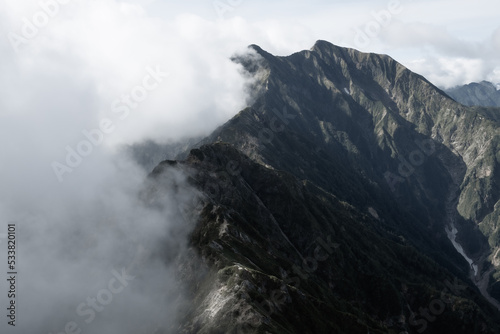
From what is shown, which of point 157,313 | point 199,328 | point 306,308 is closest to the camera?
point 199,328

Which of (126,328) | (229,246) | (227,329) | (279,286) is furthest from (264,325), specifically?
(126,328)

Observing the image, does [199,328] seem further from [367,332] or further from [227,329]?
[367,332]

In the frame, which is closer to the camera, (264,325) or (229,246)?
(264,325)

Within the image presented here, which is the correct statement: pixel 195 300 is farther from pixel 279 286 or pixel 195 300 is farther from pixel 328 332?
pixel 328 332

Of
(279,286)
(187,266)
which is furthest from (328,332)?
(187,266)

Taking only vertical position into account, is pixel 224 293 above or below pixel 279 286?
above

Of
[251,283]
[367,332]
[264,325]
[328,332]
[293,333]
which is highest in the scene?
[251,283]

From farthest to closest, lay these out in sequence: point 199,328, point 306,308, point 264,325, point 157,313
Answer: point 157,313
point 306,308
point 199,328
point 264,325

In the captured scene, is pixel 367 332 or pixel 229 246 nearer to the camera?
pixel 367 332

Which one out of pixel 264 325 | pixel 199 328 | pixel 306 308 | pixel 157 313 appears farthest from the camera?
pixel 157 313
